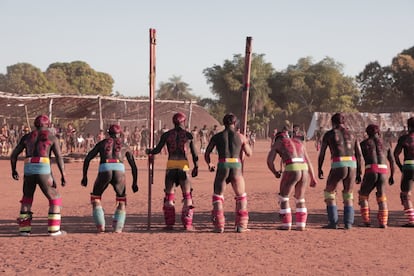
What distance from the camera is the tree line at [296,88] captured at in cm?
6343

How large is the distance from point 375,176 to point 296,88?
2370 inches

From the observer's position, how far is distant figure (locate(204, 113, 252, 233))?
8812 millimetres

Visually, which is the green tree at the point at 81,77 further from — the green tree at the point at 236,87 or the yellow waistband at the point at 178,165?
the yellow waistband at the point at 178,165

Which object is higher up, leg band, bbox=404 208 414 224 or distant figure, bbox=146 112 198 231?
distant figure, bbox=146 112 198 231

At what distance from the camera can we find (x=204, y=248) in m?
7.61

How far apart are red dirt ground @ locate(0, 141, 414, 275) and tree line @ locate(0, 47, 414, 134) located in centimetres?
5335

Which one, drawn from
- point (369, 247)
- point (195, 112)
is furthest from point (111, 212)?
point (195, 112)

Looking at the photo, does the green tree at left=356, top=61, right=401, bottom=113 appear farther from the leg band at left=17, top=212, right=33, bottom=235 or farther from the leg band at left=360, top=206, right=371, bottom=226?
the leg band at left=17, top=212, right=33, bottom=235

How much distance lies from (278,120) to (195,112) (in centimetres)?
2088

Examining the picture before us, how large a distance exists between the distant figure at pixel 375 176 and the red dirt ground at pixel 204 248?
1.03 ft

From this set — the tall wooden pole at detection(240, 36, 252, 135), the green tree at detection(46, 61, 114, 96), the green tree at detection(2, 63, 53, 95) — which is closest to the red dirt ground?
the tall wooden pole at detection(240, 36, 252, 135)

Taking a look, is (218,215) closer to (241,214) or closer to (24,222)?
(241,214)

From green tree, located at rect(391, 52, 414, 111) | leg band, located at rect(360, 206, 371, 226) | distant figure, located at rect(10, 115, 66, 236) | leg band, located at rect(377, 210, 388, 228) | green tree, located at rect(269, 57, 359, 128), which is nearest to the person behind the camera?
A: distant figure, located at rect(10, 115, 66, 236)

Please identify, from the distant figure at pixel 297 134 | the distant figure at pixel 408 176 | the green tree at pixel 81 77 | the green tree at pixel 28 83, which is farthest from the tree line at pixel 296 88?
the distant figure at pixel 408 176
